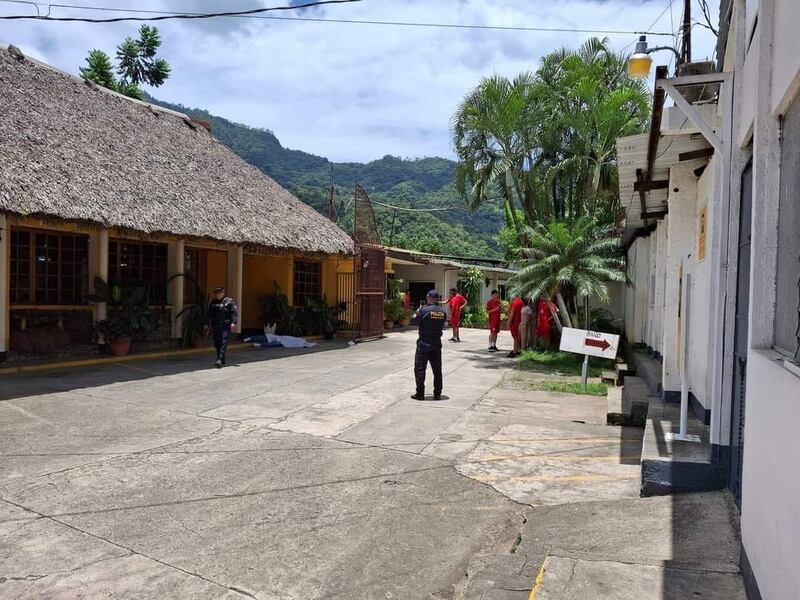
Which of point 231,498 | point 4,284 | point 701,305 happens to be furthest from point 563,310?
point 4,284

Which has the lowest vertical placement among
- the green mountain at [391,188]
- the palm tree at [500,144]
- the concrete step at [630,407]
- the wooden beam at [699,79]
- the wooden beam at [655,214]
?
the concrete step at [630,407]

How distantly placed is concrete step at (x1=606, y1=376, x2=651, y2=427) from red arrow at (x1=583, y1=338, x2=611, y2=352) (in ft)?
2.20

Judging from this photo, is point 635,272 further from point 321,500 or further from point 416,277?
point 416,277

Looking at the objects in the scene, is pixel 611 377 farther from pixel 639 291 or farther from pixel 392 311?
pixel 392 311

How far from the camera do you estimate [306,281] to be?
18.9 meters

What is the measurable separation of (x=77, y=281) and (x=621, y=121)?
12670 millimetres

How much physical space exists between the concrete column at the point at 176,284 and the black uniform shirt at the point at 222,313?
2.54m

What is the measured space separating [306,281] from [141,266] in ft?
18.7

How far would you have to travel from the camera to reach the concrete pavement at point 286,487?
360 cm

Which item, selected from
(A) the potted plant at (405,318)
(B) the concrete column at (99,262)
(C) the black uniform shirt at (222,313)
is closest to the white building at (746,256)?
(C) the black uniform shirt at (222,313)

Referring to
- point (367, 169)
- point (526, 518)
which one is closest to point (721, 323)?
point (526, 518)

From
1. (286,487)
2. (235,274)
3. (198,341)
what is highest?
(235,274)

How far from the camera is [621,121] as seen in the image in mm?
14742

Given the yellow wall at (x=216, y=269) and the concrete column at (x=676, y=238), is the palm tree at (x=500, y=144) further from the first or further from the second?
the concrete column at (x=676, y=238)
